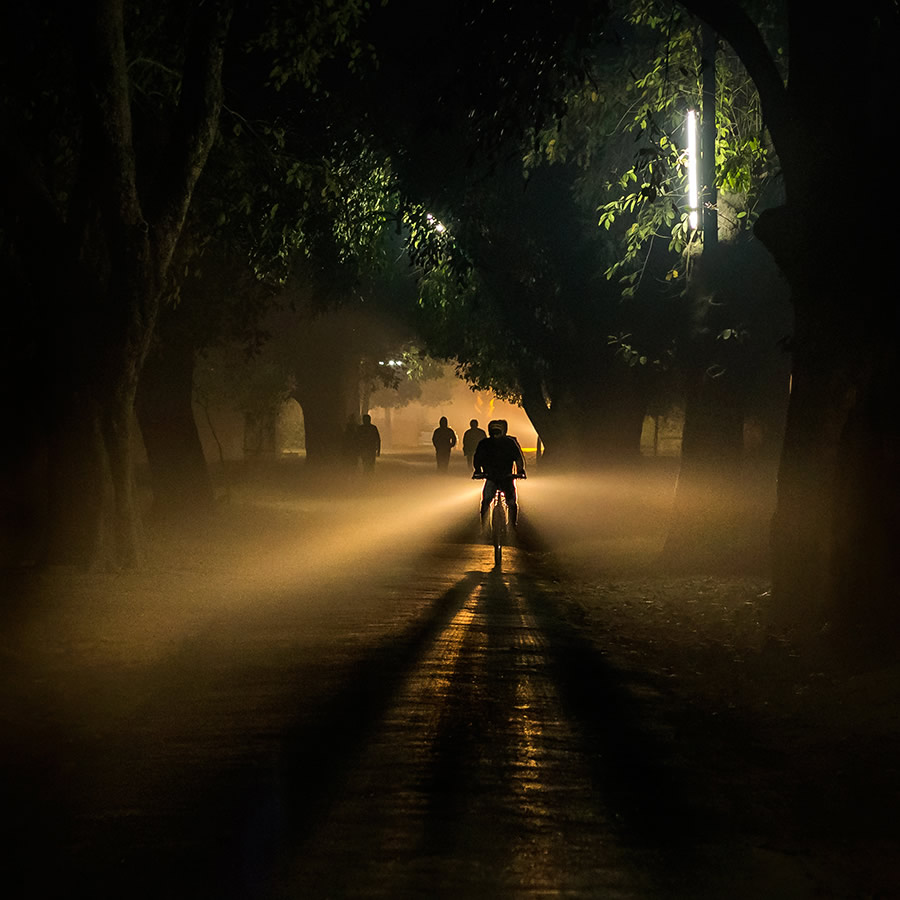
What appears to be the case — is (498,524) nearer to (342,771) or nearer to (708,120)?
(708,120)

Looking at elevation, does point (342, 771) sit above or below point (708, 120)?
below

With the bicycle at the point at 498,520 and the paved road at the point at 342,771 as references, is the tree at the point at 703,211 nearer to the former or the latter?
the bicycle at the point at 498,520

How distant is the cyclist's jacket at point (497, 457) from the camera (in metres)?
16.6

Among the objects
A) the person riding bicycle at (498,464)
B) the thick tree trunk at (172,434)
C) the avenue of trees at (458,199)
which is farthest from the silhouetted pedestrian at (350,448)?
the person riding bicycle at (498,464)

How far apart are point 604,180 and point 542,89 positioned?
23.8 feet

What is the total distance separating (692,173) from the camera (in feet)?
48.5

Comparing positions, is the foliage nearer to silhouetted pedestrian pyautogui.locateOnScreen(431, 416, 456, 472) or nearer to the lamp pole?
the lamp pole

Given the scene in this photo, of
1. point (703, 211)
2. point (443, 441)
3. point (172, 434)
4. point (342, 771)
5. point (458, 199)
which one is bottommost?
point (342, 771)

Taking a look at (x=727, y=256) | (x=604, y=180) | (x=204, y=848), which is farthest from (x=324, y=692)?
(x=604, y=180)

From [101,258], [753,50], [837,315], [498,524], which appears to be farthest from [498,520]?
[753,50]

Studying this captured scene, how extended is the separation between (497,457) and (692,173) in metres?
4.43

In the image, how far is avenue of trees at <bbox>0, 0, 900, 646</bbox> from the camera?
394 inches

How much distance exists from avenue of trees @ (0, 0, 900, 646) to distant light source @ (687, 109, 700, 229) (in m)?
0.13

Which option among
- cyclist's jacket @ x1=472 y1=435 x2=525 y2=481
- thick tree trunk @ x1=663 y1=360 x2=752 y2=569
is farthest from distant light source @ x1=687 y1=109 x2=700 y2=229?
cyclist's jacket @ x1=472 y1=435 x2=525 y2=481
